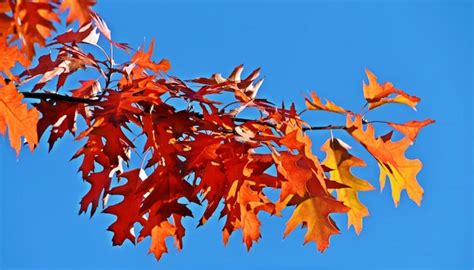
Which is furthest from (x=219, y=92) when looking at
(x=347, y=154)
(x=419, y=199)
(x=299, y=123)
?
(x=419, y=199)

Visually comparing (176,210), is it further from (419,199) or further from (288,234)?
(419,199)

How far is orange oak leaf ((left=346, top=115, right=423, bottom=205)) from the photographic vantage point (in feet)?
4.73

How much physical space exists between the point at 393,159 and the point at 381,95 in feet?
→ 0.38

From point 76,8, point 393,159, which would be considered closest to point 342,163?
point 393,159

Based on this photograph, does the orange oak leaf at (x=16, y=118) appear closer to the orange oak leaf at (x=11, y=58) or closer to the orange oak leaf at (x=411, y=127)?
the orange oak leaf at (x=11, y=58)

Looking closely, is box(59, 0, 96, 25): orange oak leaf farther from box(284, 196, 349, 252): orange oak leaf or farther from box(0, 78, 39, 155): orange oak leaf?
box(284, 196, 349, 252): orange oak leaf

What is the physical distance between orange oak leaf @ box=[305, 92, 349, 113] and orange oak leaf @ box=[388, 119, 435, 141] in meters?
0.12

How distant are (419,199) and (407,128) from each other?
131 millimetres

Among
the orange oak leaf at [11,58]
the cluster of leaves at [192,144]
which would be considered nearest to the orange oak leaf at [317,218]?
the cluster of leaves at [192,144]

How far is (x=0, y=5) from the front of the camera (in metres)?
1.16

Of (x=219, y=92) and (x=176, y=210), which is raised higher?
(x=219, y=92)

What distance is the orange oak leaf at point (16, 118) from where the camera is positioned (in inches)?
54.4

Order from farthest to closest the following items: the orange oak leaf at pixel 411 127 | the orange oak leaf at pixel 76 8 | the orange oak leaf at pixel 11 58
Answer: the orange oak leaf at pixel 411 127 → the orange oak leaf at pixel 11 58 → the orange oak leaf at pixel 76 8

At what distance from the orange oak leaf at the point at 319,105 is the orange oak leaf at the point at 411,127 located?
0.12m
